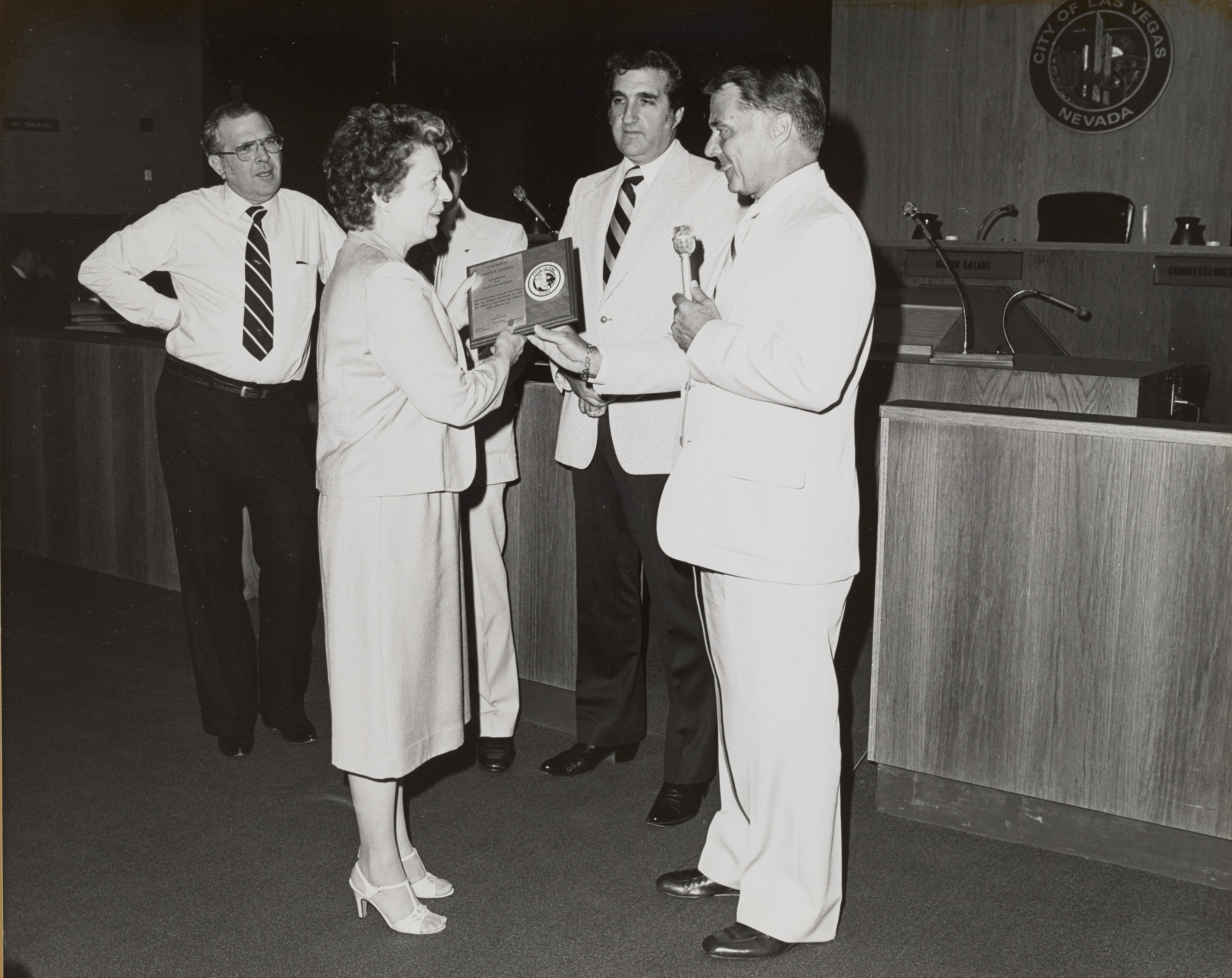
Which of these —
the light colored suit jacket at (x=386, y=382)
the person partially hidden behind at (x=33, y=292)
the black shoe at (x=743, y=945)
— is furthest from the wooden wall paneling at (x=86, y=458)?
the black shoe at (x=743, y=945)

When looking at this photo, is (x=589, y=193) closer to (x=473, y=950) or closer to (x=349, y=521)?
(x=349, y=521)

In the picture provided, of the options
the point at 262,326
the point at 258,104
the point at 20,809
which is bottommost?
the point at 20,809

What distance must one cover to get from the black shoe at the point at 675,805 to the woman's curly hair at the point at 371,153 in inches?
58.2

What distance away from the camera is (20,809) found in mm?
2863

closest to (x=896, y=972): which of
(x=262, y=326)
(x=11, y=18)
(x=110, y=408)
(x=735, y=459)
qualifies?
(x=735, y=459)

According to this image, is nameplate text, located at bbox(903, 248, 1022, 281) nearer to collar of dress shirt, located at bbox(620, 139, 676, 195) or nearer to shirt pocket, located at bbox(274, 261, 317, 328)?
collar of dress shirt, located at bbox(620, 139, 676, 195)

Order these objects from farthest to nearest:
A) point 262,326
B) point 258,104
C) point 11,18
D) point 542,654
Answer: point 258,104, point 11,18, point 542,654, point 262,326

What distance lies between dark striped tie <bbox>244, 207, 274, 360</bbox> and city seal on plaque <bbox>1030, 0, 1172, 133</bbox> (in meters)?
6.64

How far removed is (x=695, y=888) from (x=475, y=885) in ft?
1.51

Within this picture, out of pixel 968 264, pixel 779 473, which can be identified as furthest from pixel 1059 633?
pixel 968 264

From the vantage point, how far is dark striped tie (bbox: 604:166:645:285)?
2.85m

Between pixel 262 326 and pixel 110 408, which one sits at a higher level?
pixel 262 326

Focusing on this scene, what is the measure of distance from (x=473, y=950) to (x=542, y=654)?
4.04 ft

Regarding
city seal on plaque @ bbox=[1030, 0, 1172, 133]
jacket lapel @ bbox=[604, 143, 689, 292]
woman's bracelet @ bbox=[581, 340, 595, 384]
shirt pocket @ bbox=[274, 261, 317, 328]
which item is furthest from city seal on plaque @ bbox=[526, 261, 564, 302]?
city seal on plaque @ bbox=[1030, 0, 1172, 133]
